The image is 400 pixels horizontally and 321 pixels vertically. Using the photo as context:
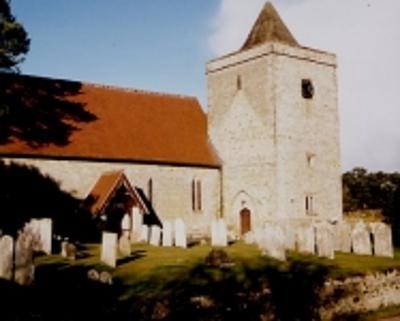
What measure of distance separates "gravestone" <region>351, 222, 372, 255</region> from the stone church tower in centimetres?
627

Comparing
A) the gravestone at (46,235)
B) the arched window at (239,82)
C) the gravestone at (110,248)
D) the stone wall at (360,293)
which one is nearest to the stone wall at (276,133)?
the arched window at (239,82)

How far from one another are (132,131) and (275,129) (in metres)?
8.34

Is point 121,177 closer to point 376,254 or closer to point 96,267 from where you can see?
point 96,267

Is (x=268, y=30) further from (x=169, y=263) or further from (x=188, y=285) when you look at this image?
(x=188, y=285)

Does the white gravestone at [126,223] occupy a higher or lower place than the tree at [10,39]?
lower

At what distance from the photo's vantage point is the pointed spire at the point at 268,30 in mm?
32906

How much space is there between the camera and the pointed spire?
32.9 meters

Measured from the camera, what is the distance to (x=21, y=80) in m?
30.2

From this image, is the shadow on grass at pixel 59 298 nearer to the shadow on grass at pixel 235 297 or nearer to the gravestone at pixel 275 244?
the shadow on grass at pixel 235 297

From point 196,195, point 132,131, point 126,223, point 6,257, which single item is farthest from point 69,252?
point 196,195

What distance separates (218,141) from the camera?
3353cm

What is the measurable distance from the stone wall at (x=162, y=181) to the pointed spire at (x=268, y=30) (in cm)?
847

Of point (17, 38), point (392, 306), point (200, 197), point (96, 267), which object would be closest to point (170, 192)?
point (200, 197)

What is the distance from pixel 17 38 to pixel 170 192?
11749mm
